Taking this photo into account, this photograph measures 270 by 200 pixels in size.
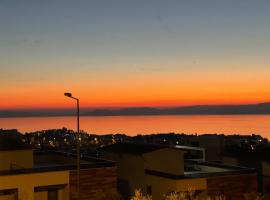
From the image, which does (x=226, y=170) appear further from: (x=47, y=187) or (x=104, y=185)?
(x=47, y=187)

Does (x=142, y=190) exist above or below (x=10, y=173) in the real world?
below

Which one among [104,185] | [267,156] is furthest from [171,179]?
[267,156]

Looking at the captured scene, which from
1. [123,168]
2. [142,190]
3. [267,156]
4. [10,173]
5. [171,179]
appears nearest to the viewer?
[10,173]

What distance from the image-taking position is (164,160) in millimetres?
36156

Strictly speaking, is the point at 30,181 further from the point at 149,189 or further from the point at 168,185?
the point at 149,189

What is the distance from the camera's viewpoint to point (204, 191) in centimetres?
3294

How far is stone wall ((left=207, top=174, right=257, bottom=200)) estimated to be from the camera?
33.2 metres

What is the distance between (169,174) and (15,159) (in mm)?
11084

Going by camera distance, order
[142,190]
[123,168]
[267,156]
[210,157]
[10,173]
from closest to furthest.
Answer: [10,173]
[142,190]
[123,168]
[267,156]
[210,157]

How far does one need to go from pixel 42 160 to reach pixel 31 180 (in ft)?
34.6

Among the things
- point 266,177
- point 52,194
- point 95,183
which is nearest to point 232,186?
point 95,183

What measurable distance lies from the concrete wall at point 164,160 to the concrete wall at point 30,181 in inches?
318

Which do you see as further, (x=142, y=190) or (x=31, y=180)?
(x=142, y=190)

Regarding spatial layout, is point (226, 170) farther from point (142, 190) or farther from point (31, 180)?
point (31, 180)
